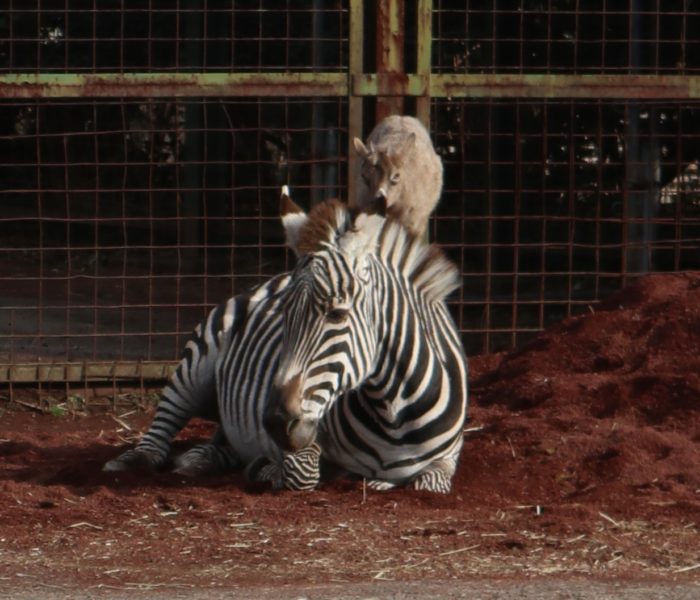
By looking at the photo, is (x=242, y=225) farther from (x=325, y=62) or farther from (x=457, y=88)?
(x=457, y=88)

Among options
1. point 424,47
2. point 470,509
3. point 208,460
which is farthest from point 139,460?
point 424,47

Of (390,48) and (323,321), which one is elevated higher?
(390,48)

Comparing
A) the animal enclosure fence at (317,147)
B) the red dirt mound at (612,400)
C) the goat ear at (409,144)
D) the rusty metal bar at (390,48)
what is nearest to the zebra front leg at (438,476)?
the red dirt mound at (612,400)

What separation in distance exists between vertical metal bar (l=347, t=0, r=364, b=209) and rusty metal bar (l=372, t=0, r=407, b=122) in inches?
4.9

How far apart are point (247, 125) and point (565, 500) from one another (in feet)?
48.9

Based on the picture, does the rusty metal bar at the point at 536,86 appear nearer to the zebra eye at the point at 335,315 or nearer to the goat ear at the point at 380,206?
the goat ear at the point at 380,206

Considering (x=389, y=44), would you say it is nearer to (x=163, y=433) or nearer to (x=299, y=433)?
(x=163, y=433)

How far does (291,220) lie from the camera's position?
23.5 ft

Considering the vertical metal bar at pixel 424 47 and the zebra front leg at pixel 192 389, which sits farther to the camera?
the vertical metal bar at pixel 424 47

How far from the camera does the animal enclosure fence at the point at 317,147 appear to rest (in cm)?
1016

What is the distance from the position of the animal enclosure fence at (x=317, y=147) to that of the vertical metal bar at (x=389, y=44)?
0.01m

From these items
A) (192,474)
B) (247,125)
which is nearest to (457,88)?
(192,474)

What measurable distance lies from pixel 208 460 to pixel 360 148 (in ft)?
9.29

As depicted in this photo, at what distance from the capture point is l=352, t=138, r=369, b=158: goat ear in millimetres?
10148
